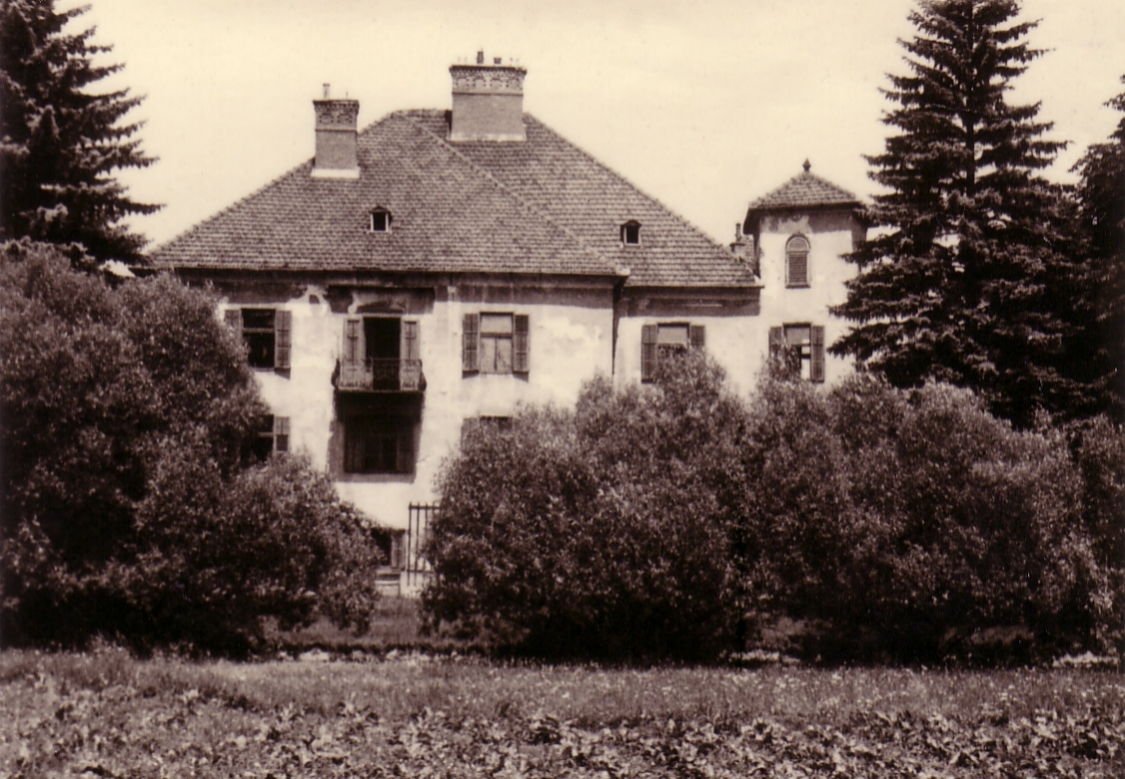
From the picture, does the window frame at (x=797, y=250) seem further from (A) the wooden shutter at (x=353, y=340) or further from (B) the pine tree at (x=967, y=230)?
(A) the wooden shutter at (x=353, y=340)

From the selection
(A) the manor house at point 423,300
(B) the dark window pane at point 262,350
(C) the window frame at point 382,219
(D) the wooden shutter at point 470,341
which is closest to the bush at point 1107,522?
(A) the manor house at point 423,300

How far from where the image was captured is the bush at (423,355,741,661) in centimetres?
1958

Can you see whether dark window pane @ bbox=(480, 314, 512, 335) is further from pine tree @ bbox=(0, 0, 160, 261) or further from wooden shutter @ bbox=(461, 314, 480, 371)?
pine tree @ bbox=(0, 0, 160, 261)

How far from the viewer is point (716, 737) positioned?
43.5 ft

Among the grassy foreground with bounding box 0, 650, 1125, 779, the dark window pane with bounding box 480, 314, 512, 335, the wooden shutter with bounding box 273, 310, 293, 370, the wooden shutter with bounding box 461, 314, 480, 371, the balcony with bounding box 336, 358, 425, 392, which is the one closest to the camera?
the grassy foreground with bounding box 0, 650, 1125, 779

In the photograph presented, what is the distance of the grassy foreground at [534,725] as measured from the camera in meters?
12.2

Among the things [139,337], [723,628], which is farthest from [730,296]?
[139,337]

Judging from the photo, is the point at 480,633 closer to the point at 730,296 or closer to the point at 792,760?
the point at 792,760

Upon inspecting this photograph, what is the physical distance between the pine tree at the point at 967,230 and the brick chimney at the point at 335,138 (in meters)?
14.4

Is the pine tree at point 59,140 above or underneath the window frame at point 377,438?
above

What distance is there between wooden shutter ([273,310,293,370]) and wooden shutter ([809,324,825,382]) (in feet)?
45.4

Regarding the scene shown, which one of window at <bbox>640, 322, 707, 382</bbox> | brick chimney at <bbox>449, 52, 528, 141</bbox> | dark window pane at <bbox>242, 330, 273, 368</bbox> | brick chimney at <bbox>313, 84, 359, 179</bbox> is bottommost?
dark window pane at <bbox>242, 330, 273, 368</bbox>

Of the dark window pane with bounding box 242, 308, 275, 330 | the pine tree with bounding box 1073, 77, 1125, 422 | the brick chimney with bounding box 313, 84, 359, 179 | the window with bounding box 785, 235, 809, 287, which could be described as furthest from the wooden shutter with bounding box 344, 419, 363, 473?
the pine tree with bounding box 1073, 77, 1125, 422

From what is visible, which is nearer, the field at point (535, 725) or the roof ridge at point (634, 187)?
the field at point (535, 725)
